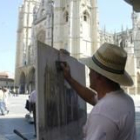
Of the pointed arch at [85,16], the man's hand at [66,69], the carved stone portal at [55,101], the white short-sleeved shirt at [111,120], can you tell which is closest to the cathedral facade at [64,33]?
the pointed arch at [85,16]

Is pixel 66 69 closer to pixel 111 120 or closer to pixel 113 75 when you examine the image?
pixel 113 75

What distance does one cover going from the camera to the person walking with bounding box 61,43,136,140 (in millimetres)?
1405

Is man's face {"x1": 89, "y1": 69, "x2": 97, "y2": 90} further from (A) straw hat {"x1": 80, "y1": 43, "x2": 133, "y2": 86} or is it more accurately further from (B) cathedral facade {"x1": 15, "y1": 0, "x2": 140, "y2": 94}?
(B) cathedral facade {"x1": 15, "y1": 0, "x2": 140, "y2": 94}

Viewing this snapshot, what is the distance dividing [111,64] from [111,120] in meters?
0.33

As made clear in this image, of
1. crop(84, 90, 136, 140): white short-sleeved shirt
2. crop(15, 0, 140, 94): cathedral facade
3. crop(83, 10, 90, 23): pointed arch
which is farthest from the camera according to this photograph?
crop(83, 10, 90, 23): pointed arch

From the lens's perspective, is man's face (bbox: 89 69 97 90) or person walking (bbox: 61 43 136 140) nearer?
person walking (bbox: 61 43 136 140)

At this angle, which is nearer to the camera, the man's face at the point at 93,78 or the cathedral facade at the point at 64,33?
the man's face at the point at 93,78

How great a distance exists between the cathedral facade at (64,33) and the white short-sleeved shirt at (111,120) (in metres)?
39.8

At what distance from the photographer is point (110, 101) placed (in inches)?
59.5

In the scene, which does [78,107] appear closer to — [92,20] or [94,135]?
[94,135]

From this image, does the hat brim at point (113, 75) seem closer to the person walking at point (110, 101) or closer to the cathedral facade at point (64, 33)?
the person walking at point (110, 101)

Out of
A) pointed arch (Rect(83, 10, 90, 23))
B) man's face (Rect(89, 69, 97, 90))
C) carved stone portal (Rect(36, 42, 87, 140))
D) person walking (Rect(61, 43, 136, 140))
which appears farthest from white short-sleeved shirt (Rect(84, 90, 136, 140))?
pointed arch (Rect(83, 10, 90, 23))

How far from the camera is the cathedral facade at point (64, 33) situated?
1896 inches

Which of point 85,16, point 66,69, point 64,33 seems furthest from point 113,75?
point 85,16
